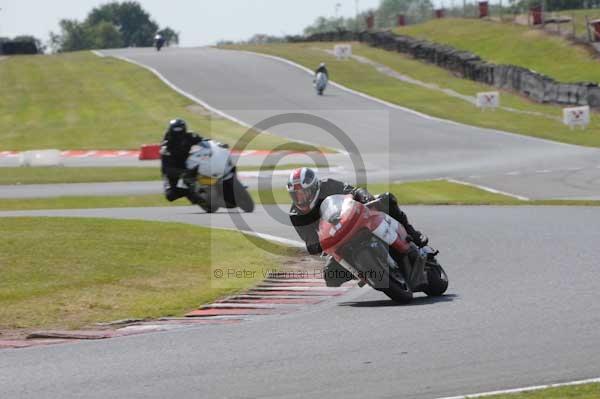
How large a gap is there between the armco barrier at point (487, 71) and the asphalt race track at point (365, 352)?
1269 inches

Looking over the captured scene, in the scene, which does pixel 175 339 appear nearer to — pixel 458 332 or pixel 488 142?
pixel 458 332

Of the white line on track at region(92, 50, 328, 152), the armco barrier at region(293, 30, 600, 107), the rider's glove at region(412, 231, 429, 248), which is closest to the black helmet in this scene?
the rider's glove at region(412, 231, 429, 248)

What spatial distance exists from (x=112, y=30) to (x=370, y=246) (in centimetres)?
14509

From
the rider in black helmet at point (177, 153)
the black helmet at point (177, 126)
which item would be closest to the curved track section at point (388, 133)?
the rider in black helmet at point (177, 153)

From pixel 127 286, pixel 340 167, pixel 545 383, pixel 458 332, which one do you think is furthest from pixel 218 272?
pixel 340 167

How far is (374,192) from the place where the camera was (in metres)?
25.6

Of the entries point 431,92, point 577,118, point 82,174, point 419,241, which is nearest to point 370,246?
point 419,241

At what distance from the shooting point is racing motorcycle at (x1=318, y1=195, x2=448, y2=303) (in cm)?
1044

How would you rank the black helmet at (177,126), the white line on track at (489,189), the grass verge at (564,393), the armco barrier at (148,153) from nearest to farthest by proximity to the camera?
1. the grass verge at (564,393)
2. the black helmet at (177,126)
3. the white line on track at (489,189)
4. the armco barrier at (148,153)

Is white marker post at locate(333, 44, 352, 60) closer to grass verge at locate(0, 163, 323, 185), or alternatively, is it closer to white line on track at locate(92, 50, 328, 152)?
white line on track at locate(92, 50, 328, 152)

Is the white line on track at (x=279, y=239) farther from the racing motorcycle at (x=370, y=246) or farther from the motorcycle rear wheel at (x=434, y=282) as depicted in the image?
the racing motorcycle at (x=370, y=246)

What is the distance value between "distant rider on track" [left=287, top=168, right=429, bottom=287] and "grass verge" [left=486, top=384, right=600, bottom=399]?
4.12 metres

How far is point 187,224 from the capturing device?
18000 millimetres

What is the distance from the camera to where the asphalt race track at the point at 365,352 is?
23.3ft
